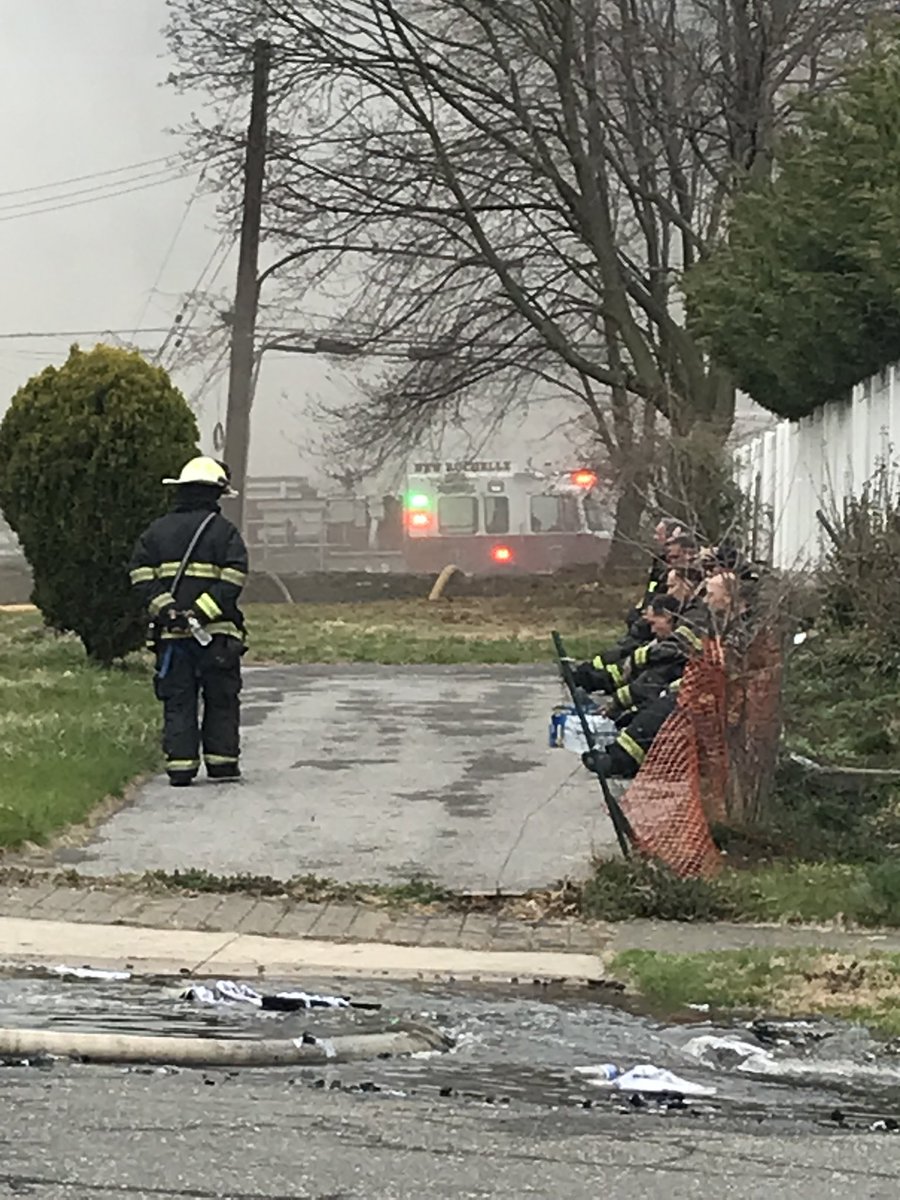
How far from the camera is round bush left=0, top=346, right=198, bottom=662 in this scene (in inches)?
674

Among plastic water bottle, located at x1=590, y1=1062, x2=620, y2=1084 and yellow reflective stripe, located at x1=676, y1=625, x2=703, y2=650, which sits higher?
yellow reflective stripe, located at x1=676, y1=625, x2=703, y2=650

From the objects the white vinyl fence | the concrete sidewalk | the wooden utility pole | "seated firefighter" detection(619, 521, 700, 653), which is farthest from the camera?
the wooden utility pole

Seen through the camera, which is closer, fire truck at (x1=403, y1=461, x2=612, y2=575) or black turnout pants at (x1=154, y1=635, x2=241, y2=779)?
black turnout pants at (x1=154, y1=635, x2=241, y2=779)

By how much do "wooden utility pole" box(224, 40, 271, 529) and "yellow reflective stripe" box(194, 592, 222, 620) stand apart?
65.6ft

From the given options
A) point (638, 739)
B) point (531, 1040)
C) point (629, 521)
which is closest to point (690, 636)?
point (638, 739)

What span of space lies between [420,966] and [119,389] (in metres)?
10.3

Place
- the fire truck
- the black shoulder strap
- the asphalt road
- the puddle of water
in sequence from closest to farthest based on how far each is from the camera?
the asphalt road
the puddle of water
the black shoulder strap
the fire truck

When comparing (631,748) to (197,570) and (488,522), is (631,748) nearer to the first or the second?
(197,570)

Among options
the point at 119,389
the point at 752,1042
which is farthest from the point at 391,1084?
the point at 119,389

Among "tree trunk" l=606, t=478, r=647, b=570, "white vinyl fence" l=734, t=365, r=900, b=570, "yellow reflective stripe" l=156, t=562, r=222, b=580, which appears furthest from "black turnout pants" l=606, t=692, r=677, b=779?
"tree trunk" l=606, t=478, r=647, b=570

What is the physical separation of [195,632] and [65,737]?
1678 mm

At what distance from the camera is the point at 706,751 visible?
1006 centimetres

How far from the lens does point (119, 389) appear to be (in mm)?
17312

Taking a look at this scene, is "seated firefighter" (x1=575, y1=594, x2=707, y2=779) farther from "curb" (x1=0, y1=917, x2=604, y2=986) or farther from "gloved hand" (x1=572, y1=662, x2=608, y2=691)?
"curb" (x1=0, y1=917, x2=604, y2=986)
